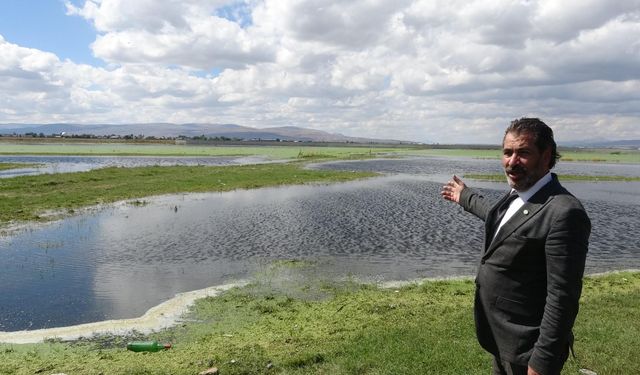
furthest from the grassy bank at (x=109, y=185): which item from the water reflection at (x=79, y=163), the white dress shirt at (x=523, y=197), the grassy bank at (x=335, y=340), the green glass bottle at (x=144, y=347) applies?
the white dress shirt at (x=523, y=197)

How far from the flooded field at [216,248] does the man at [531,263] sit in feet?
38.9

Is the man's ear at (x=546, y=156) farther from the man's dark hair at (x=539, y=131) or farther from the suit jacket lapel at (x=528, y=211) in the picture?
the suit jacket lapel at (x=528, y=211)

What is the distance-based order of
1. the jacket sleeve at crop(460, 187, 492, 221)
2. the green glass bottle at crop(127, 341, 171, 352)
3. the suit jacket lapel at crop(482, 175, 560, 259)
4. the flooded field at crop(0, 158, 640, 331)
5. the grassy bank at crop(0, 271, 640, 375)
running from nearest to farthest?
the suit jacket lapel at crop(482, 175, 560, 259), the jacket sleeve at crop(460, 187, 492, 221), the grassy bank at crop(0, 271, 640, 375), the green glass bottle at crop(127, 341, 171, 352), the flooded field at crop(0, 158, 640, 331)

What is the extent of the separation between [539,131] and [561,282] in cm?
136

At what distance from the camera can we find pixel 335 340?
10.8 meters

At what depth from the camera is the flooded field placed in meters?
15.7

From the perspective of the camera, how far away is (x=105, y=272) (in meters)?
18.3

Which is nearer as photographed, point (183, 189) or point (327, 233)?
point (327, 233)

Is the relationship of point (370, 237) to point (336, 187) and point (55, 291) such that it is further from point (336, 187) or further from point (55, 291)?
point (336, 187)

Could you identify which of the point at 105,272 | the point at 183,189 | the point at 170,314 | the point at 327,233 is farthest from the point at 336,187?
the point at 170,314

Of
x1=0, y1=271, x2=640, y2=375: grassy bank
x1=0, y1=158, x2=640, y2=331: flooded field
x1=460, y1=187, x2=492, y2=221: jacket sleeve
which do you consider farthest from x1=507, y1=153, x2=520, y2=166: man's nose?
x1=0, y1=158, x2=640, y2=331: flooded field

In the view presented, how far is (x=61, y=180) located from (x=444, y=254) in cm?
3861

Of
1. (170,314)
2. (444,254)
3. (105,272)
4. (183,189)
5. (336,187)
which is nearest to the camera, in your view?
(170,314)

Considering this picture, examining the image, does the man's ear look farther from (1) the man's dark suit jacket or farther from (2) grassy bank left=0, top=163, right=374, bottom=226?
(2) grassy bank left=0, top=163, right=374, bottom=226
